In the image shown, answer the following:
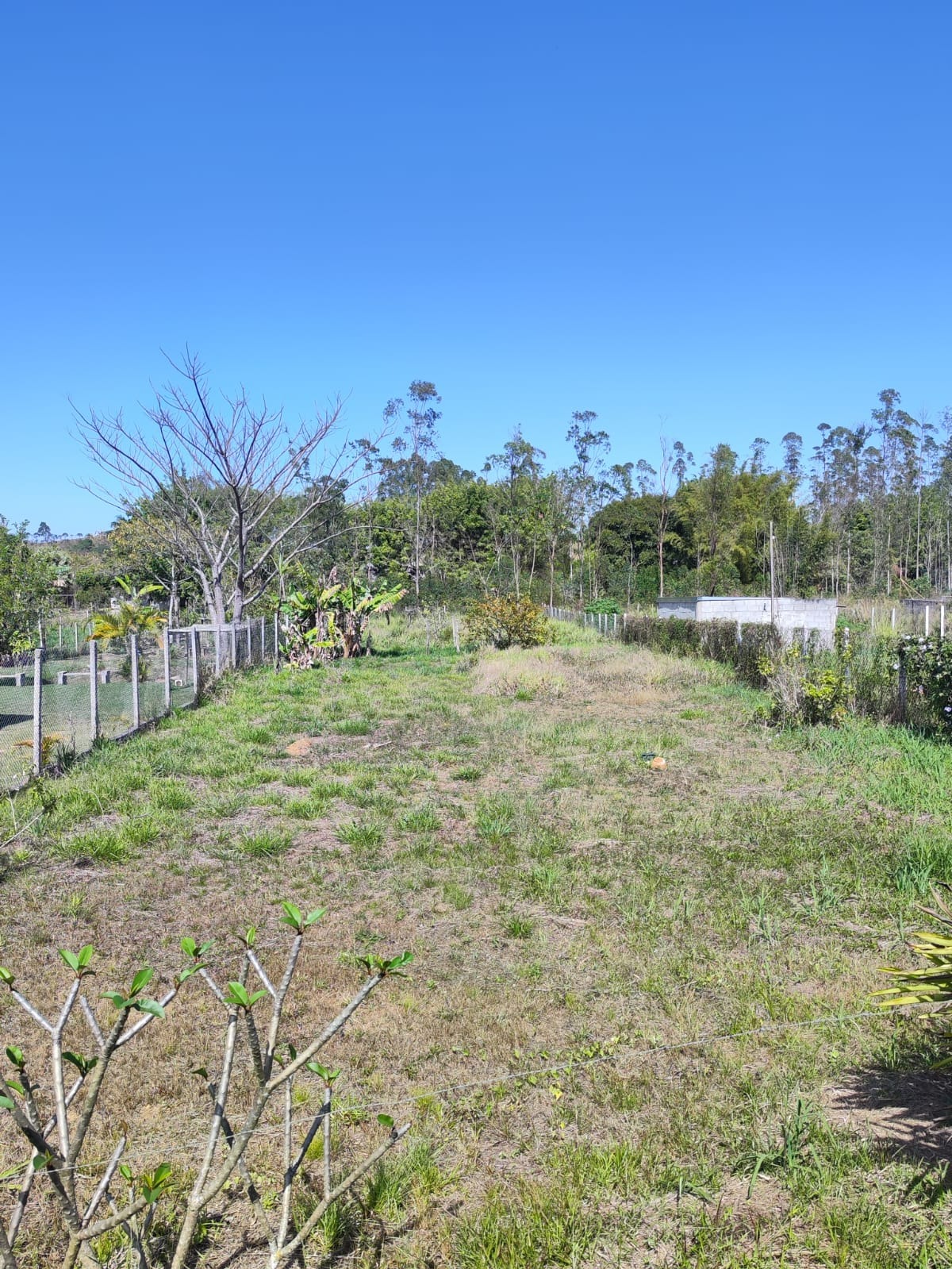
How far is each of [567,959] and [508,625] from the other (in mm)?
17742

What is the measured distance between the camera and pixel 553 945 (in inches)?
187

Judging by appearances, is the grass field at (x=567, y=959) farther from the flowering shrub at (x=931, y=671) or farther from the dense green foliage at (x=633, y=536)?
the dense green foliage at (x=633, y=536)

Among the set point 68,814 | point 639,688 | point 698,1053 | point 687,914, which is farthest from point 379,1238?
point 639,688

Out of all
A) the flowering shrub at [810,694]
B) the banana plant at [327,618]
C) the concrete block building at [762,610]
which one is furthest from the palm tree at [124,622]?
the flowering shrub at [810,694]

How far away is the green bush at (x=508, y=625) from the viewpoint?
2220cm

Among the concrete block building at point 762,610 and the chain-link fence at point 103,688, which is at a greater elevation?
the concrete block building at point 762,610

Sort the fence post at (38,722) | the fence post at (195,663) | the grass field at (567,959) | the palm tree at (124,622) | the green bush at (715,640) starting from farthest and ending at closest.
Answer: the palm tree at (124,622)
the green bush at (715,640)
the fence post at (195,663)
the fence post at (38,722)
the grass field at (567,959)

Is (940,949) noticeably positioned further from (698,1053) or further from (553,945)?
(553,945)

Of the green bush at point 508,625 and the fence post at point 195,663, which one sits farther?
the green bush at point 508,625

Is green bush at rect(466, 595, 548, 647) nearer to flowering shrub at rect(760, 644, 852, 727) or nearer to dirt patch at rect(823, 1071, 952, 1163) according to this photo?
flowering shrub at rect(760, 644, 852, 727)

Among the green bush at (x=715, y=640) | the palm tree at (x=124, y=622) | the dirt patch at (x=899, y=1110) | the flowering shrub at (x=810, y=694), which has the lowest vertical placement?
the dirt patch at (x=899, y=1110)

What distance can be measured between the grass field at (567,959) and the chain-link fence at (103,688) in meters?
0.54

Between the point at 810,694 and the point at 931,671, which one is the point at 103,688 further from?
the point at 931,671

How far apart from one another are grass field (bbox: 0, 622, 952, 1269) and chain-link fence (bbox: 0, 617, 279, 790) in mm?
544
